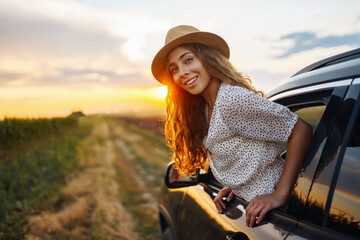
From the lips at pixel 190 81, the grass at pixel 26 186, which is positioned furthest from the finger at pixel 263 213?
the grass at pixel 26 186

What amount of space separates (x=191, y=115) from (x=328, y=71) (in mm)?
1038

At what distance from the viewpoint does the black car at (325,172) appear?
38.2 inches

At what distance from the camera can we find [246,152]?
1514mm

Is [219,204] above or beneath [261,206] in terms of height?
beneath

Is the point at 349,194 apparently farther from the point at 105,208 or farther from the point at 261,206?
the point at 105,208

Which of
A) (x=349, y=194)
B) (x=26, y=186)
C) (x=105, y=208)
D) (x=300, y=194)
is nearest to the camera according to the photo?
(x=349, y=194)

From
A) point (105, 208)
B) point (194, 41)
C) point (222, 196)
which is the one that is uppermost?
point (194, 41)

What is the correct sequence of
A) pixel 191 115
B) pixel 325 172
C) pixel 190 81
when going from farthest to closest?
pixel 191 115
pixel 190 81
pixel 325 172

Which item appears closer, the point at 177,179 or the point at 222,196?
the point at 222,196

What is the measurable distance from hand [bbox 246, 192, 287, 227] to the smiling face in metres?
0.82

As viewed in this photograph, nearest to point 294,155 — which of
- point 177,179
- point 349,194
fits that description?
point 349,194

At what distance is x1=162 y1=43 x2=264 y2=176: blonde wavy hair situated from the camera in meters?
1.91

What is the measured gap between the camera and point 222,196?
1.67m

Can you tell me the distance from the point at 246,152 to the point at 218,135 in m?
0.17
